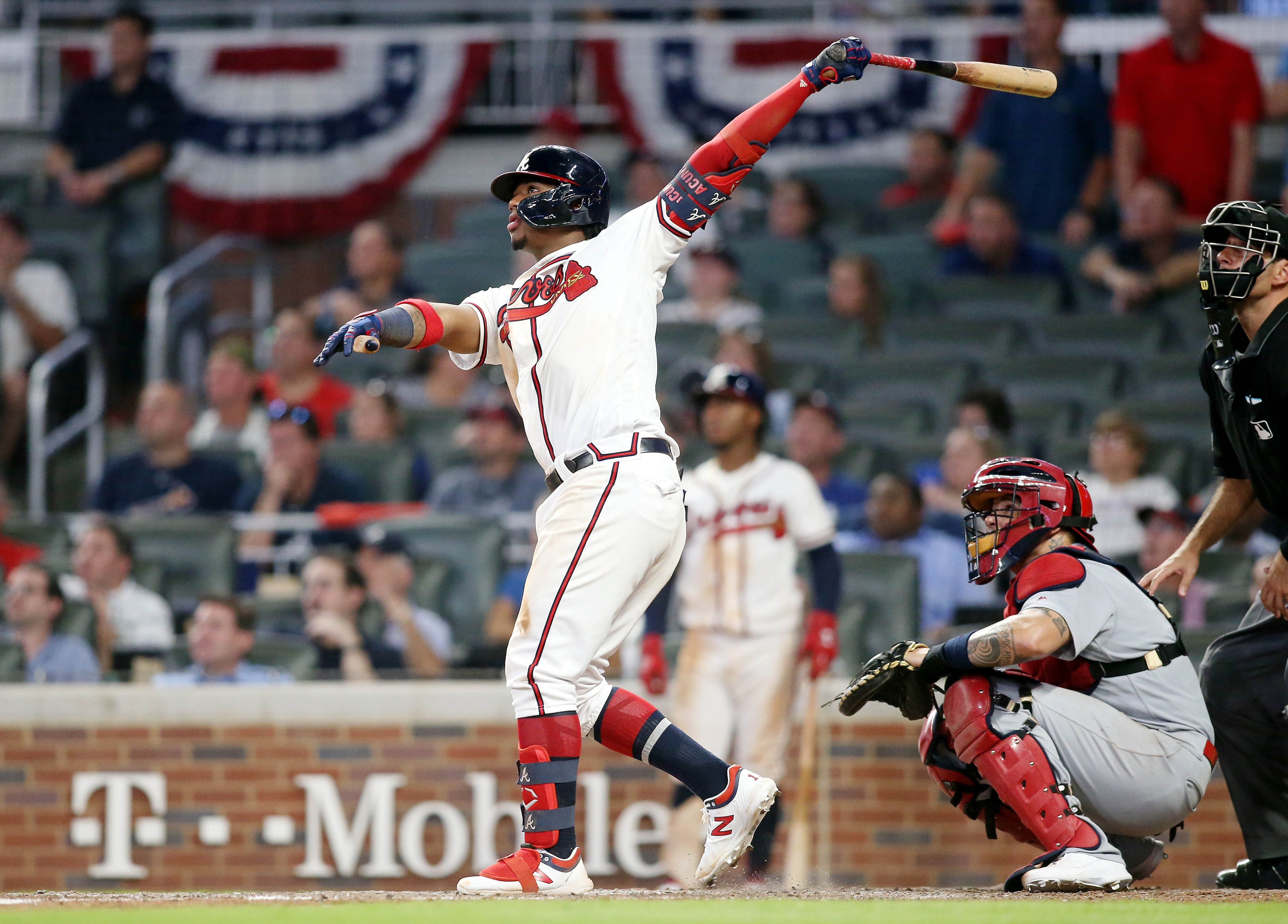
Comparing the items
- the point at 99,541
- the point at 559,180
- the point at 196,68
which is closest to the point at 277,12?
the point at 196,68

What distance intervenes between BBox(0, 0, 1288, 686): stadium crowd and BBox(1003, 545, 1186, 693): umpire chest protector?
2272mm

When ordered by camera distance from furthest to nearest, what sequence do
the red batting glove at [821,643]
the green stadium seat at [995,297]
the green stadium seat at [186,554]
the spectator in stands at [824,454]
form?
the green stadium seat at [995,297], the spectator in stands at [824,454], the green stadium seat at [186,554], the red batting glove at [821,643]

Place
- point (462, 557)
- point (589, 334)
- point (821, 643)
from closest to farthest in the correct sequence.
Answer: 1. point (589, 334)
2. point (821, 643)
3. point (462, 557)

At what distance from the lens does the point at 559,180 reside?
4375mm

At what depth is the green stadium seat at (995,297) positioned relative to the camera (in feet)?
31.1

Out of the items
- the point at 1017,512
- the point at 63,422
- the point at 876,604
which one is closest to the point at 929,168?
the point at 876,604

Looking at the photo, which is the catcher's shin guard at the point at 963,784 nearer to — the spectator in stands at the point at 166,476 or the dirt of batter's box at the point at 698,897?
the dirt of batter's box at the point at 698,897

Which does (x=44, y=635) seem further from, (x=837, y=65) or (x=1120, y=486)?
(x=1120, y=486)

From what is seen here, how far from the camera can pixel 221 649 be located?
271 inches

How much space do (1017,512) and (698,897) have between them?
4.26 ft

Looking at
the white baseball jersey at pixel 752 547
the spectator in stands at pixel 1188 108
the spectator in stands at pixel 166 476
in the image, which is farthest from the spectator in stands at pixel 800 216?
the spectator in stands at pixel 166 476

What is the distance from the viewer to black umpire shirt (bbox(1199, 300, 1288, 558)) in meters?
4.30

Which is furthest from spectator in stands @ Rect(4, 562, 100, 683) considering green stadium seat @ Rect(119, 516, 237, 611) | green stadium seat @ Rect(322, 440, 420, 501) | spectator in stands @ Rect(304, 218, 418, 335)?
spectator in stands @ Rect(304, 218, 418, 335)

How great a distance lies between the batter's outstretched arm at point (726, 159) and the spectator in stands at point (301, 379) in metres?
4.78
